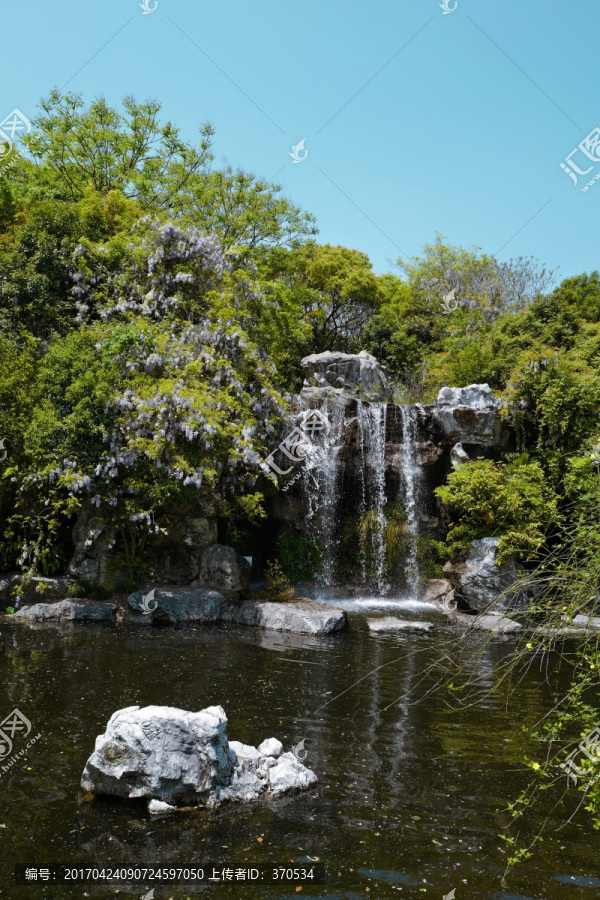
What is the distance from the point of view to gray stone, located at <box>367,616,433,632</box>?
11.7 metres

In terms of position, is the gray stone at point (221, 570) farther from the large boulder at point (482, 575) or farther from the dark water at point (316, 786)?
the large boulder at point (482, 575)

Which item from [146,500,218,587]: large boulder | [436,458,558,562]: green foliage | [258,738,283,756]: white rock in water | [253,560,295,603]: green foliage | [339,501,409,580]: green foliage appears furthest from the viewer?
[339,501,409,580]: green foliage

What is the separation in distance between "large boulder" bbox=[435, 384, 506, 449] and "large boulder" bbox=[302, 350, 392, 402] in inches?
159

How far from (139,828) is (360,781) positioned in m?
1.87

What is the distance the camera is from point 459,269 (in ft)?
97.4

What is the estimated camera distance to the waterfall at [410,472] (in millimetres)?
16312

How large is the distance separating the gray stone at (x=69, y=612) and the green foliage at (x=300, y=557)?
4833 mm

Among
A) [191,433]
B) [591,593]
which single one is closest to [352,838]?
[591,593]

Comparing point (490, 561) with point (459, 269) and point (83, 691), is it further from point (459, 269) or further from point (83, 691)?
point (459, 269)

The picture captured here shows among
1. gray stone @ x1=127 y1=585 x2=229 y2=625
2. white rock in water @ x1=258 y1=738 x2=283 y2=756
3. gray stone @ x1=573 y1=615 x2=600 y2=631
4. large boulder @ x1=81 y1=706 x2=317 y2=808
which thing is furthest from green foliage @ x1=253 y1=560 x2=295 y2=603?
large boulder @ x1=81 y1=706 x2=317 y2=808

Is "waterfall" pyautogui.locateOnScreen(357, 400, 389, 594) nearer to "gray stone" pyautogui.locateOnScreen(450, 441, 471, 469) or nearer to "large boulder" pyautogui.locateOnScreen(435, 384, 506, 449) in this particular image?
"large boulder" pyautogui.locateOnScreen(435, 384, 506, 449)

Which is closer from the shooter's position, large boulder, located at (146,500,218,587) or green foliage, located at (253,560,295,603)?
green foliage, located at (253,560,295,603)

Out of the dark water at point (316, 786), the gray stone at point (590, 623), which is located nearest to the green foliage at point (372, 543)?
the gray stone at point (590, 623)

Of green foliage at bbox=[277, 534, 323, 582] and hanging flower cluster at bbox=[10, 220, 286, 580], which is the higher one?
hanging flower cluster at bbox=[10, 220, 286, 580]
